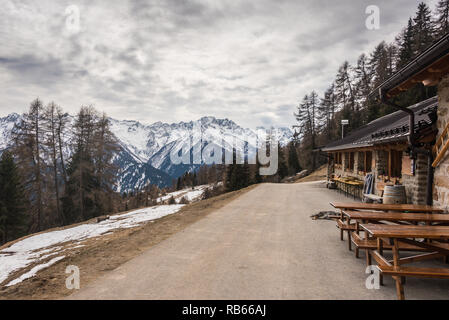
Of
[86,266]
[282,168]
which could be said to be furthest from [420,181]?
[282,168]

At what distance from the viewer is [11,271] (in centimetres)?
677

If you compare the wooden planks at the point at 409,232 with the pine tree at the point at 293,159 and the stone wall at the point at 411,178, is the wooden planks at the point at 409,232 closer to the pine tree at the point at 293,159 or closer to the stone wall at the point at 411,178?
the stone wall at the point at 411,178

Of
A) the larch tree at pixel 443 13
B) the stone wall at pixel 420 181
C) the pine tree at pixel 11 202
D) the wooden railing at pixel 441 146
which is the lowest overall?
the pine tree at pixel 11 202

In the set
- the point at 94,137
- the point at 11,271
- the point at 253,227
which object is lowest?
the point at 11,271

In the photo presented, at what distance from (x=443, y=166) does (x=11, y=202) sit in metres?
31.0

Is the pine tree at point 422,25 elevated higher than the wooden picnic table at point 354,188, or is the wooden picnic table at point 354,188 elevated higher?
the pine tree at point 422,25

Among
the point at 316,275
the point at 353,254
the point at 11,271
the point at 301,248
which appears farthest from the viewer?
the point at 11,271

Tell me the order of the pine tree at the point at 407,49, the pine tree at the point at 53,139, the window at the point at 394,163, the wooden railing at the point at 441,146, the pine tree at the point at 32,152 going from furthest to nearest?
the pine tree at the point at 407,49
the pine tree at the point at 53,139
the pine tree at the point at 32,152
the window at the point at 394,163
the wooden railing at the point at 441,146

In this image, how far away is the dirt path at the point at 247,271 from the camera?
11.0 feet

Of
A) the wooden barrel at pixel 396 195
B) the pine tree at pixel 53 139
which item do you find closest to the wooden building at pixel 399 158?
the wooden barrel at pixel 396 195

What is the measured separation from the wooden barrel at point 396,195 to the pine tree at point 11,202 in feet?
90.7
